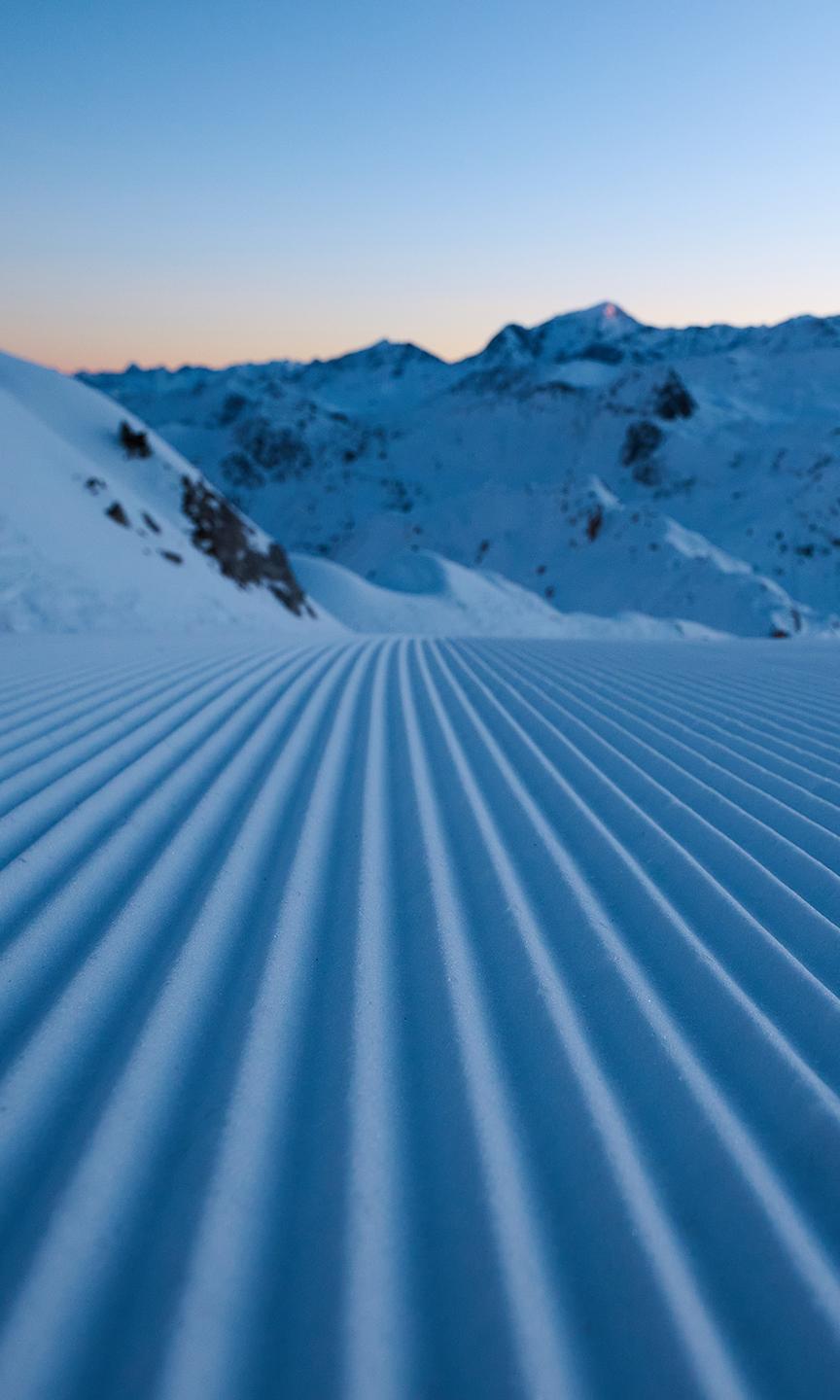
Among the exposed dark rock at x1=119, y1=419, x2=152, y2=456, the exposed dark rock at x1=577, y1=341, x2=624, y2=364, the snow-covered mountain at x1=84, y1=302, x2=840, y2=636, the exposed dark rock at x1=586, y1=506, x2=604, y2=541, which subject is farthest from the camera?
the exposed dark rock at x1=577, y1=341, x2=624, y2=364

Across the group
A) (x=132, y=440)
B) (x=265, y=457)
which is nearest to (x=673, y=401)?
(x=265, y=457)

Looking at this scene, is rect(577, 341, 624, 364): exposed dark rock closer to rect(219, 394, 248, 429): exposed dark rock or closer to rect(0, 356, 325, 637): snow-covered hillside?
rect(219, 394, 248, 429): exposed dark rock

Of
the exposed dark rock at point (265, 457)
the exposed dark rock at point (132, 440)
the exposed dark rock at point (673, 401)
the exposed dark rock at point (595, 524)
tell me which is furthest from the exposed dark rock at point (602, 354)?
the exposed dark rock at point (132, 440)

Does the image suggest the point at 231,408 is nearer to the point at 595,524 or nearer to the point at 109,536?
the point at 595,524

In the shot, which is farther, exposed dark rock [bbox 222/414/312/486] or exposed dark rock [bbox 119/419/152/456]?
exposed dark rock [bbox 222/414/312/486]

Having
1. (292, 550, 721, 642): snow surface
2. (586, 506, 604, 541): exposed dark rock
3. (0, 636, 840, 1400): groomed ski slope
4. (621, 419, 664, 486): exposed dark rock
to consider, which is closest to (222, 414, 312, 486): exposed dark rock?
(621, 419, 664, 486): exposed dark rock

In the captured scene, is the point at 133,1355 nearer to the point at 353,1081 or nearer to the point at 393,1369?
the point at 393,1369

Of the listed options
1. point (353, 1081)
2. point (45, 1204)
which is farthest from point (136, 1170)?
point (353, 1081)
